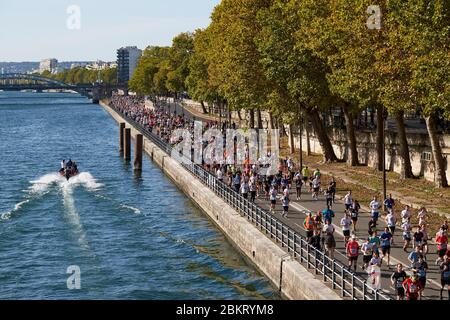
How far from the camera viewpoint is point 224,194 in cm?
4712

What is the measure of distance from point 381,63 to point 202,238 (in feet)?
44.3

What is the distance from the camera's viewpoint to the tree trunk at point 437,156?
152 feet

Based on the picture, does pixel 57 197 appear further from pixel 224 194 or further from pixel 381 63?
pixel 381 63

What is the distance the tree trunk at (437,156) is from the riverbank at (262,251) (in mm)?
12245

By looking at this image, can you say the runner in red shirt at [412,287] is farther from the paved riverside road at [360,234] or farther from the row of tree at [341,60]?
the row of tree at [341,60]

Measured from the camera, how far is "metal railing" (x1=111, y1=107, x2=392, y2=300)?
25.3m

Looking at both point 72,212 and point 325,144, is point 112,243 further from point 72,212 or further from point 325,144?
point 325,144

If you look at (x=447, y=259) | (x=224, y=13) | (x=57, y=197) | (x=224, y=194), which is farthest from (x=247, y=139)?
(x=447, y=259)

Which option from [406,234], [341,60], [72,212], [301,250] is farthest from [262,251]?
[72,212]

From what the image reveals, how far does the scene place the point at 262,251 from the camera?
3456 centimetres

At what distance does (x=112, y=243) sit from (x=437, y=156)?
18890 millimetres

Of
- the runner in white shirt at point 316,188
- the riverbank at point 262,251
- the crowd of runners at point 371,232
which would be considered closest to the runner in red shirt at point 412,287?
the crowd of runners at point 371,232

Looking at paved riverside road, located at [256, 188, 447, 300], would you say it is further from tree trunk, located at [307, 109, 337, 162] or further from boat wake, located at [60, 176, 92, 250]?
tree trunk, located at [307, 109, 337, 162]

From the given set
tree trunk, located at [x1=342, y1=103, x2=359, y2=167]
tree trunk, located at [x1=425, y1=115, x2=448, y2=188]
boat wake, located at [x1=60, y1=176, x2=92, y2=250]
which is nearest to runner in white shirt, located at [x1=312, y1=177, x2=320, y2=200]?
tree trunk, located at [x1=425, y1=115, x2=448, y2=188]
